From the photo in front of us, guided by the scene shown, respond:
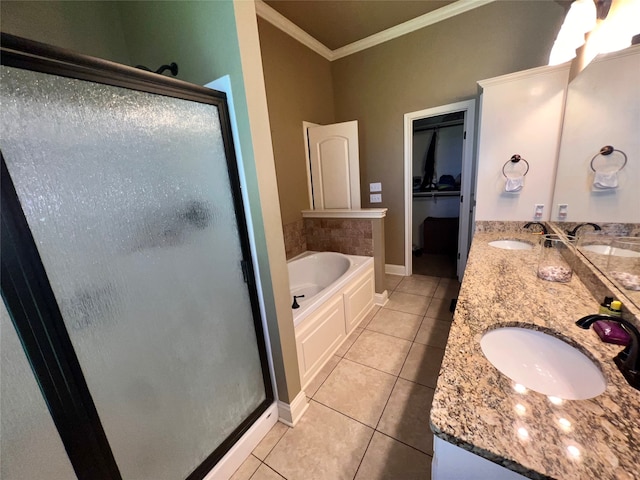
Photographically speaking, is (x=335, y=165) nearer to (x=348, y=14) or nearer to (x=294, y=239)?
(x=294, y=239)

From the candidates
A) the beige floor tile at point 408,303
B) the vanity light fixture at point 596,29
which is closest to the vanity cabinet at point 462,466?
the vanity light fixture at point 596,29

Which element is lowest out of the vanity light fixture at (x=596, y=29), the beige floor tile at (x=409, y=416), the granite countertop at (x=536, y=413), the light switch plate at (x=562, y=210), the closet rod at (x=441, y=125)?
the beige floor tile at (x=409, y=416)

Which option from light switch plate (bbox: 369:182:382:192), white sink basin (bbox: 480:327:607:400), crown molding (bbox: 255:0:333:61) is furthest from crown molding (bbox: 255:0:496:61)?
white sink basin (bbox: 480:327:607:400)

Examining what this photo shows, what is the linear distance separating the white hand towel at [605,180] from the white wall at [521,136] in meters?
0.64

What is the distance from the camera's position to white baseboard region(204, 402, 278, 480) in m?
1.18

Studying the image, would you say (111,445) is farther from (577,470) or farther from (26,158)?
(577,470)

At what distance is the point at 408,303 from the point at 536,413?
224 cm

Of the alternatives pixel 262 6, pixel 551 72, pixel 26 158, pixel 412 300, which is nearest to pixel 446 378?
pixel 26 158

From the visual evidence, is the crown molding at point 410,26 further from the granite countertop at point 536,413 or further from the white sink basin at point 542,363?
Result: the white sink basin at point 542,363

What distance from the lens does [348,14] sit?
247 centimetres

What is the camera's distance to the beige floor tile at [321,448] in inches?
48.2

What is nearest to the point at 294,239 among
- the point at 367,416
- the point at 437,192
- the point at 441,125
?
the point at 367,416

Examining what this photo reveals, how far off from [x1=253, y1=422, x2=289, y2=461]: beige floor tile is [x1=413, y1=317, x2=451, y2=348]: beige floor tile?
127 cm

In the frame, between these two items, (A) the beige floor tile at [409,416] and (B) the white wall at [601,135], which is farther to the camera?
(A) the beige floor tile at [409,416]
